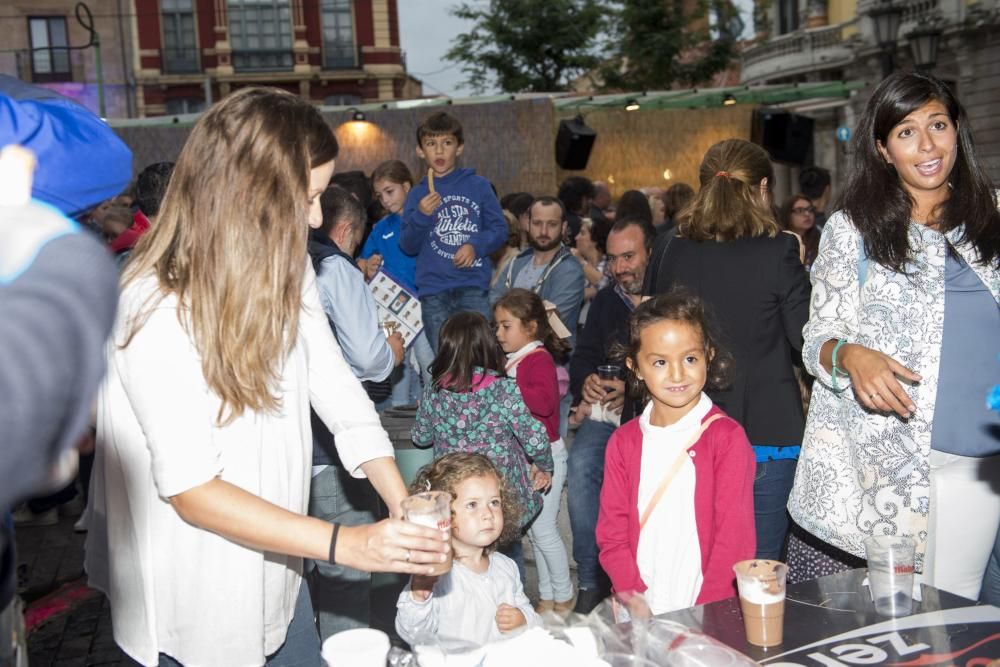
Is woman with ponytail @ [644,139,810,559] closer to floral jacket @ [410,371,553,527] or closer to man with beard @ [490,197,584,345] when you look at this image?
floral jacket @ [410,371,553,527]

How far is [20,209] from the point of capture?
90 centimetres

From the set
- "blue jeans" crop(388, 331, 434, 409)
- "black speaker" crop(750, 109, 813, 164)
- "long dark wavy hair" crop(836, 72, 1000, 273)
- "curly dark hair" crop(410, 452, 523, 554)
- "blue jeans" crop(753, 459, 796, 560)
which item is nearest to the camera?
"long dark wavy hair" crop(836, 72, 1000, 273)

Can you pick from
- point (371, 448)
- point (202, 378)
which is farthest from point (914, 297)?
point (202, 378)

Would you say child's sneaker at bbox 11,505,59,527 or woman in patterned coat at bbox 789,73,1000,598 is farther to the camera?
child's sneaker at bbox 11,505,59,527

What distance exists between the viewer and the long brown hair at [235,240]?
188cm

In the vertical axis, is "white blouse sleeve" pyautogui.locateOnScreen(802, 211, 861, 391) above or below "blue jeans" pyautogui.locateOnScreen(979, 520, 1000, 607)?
above

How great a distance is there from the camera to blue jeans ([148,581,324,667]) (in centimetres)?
223

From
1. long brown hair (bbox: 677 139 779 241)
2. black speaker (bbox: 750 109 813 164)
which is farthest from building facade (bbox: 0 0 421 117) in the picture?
long brown hair (bbox: 677 139 779 241)

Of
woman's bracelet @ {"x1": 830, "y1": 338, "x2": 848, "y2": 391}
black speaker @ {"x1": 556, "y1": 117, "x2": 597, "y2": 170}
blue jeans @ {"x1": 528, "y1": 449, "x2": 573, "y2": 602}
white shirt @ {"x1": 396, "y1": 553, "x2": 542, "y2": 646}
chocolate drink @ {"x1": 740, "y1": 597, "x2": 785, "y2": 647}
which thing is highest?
black speaker @ {"x1": 556, "y1": 117, "x2": 597, "y2": 170}

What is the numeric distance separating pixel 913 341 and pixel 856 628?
100cm

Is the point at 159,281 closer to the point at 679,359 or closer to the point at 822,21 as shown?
the point at 679,359

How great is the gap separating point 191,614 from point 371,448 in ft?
1.67

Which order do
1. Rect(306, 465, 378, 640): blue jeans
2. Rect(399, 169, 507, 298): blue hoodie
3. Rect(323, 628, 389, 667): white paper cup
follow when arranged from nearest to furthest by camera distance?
Rect(323, 628, 389, 667): white paper cup < Rect(306, 465, 378, 640): blue jeans < Rect(399, 169, 507, 298): blue hoodie

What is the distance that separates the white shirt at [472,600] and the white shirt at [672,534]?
381 mm
